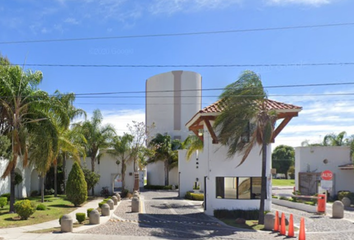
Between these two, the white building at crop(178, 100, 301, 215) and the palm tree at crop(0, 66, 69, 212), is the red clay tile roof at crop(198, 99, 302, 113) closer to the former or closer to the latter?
the white building at crop(178, 100, 301, 215)

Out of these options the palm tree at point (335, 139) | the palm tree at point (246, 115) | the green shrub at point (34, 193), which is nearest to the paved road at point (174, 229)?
the palm tree at point (246, 115)

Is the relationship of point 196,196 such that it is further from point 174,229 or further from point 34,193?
point 174,229

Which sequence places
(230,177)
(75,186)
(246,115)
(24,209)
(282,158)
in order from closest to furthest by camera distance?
(24,209) → (246,115) → (230,177) → (75,186) → (282,158)

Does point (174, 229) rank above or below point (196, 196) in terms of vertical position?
above

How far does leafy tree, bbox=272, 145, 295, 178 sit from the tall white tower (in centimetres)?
3438

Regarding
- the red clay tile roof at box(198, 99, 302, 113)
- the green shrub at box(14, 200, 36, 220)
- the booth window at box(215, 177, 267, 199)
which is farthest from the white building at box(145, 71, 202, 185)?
the green shrub at box(14, 200, 36, 220)

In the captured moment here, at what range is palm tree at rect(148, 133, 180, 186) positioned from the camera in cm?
5012

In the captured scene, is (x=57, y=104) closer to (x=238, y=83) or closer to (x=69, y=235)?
(x=69, y=235)

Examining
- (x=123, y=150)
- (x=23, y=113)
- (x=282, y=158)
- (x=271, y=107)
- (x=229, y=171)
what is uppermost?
(x=271, y=107)

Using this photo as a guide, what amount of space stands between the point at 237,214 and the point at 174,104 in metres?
41.6

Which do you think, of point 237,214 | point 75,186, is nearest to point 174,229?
point 237,214

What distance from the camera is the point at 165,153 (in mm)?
50375

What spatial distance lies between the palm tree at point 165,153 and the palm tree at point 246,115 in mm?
32336

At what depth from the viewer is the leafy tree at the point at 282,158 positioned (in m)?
85.6
